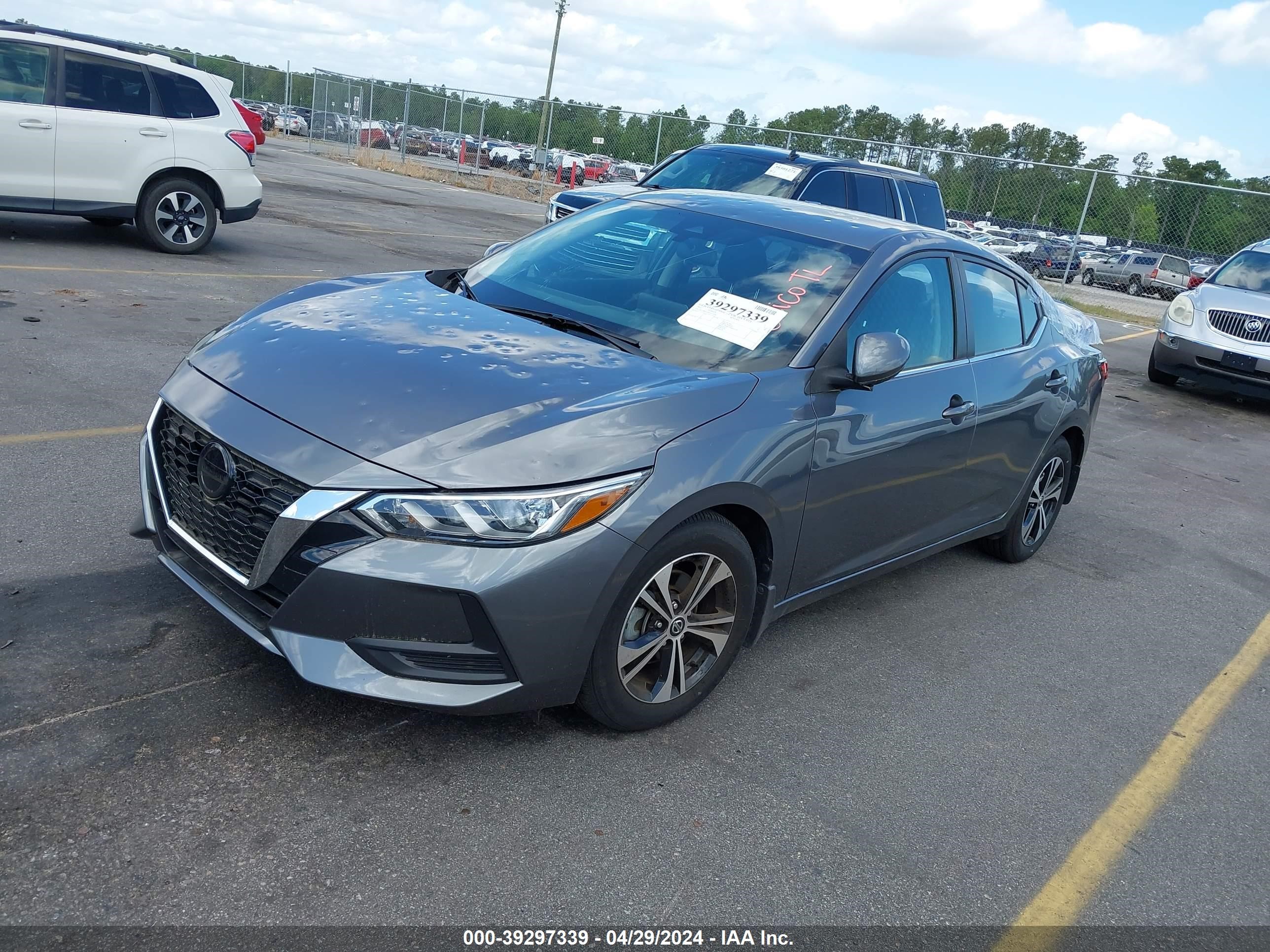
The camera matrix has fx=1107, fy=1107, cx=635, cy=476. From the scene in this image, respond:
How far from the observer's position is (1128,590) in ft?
18.5

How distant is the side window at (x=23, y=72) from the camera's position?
9469 mm

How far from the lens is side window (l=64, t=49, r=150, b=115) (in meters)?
9.75

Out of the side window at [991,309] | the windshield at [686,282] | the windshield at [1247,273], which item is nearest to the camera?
the windshield at [686,282]

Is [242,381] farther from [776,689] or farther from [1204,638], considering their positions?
[1204,638]

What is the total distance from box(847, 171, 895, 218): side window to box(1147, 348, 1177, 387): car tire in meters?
3.70

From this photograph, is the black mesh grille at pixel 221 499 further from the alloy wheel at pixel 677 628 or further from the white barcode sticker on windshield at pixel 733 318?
the white barcode sticker on windshield at pixel 733 318

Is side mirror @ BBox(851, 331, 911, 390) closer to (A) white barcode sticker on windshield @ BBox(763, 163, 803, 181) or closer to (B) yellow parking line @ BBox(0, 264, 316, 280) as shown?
(A) white barcode sticker on windshield @ BBox(763, 163, 803, 181)

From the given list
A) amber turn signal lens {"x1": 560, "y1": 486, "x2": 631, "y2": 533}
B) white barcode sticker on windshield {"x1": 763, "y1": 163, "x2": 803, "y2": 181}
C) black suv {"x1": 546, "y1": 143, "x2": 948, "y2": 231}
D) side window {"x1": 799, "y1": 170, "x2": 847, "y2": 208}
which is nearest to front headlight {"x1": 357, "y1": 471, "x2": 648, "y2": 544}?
amber turn signal lens {"x1": 560, "y1": 486, "x2": 631, "y2": 533}

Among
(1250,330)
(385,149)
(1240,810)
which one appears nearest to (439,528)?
(1240,810)

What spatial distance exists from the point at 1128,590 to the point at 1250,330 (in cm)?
731

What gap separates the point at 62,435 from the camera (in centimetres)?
537

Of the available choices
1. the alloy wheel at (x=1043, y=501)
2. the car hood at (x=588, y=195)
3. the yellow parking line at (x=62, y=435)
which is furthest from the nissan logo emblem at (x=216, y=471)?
the car hood at (x=588, y=195)

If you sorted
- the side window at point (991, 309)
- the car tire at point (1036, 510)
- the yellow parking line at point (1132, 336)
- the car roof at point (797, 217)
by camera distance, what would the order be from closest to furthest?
the car roof at point (797, 217) → the side window at point (991, 309) → the car tire at point (1036, 510) → the yellow parking line at point (1132, 336)

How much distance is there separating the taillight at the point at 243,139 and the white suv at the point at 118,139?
1 centimetres
